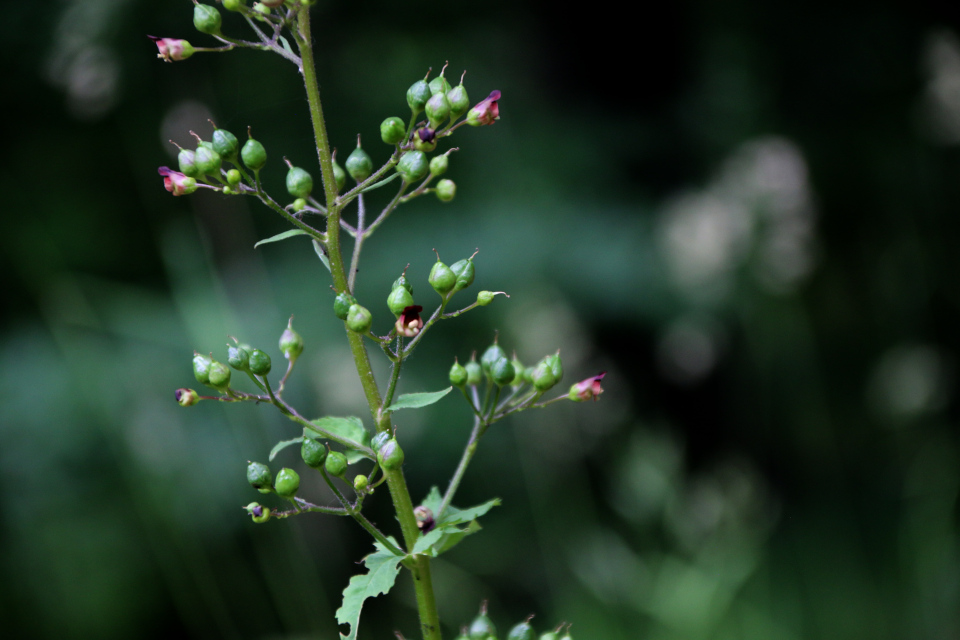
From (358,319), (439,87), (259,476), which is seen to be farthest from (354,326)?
(439,87)

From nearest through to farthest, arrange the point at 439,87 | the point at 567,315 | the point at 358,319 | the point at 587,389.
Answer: the point at 358,319, the point at 439,87, the point at 587,389, the point at 567,315

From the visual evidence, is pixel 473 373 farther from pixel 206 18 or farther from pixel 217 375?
pixel 206 18

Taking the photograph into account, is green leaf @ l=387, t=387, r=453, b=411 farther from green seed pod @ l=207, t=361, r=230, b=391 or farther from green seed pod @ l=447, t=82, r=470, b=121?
green seed pod @ l=447, t=82, r=470, b=121

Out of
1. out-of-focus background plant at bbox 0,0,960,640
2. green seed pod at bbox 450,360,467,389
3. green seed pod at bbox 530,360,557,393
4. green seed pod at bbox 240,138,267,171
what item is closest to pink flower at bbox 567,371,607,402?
green seed pod at bbox 530,360,557,393

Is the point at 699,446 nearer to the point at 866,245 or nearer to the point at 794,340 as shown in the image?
the point at 794,340

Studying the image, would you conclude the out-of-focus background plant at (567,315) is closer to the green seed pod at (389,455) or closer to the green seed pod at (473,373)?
the green seed pod at (473,373)

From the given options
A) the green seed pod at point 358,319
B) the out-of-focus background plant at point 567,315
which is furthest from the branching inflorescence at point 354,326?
the out-of-focus background plant at point 567,315
